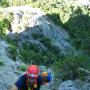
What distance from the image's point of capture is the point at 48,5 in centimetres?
3331

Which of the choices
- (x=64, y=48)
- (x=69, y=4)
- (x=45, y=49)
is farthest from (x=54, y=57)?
(x=69, y=4)

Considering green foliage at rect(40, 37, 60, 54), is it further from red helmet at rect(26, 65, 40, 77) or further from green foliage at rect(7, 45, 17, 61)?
red helmet at rect(26, 65, 40, 77)

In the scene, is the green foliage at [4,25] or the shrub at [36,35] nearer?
the green foliage at [4,25]

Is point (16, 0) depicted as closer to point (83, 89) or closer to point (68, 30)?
point (68, 30)

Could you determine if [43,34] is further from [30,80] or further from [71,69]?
[30,80]

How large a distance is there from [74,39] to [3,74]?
19.7 m

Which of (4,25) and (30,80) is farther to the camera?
(4,25)

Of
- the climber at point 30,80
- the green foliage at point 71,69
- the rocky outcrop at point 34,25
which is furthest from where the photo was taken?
the rocky outcrop at point 34,25

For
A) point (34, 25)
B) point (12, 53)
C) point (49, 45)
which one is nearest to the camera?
point (12, 53)

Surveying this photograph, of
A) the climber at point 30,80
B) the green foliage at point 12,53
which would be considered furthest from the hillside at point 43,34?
the climber at point 30,80

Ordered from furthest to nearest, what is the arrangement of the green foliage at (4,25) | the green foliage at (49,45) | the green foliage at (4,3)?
the green foliage at (4,3) → the green foliage at (49,45) → the green foliage at (4,25)

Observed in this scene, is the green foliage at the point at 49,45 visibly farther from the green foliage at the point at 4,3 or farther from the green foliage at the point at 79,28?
the green foliage at the point at 4,3

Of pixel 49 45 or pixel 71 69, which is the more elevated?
pixel 71 69

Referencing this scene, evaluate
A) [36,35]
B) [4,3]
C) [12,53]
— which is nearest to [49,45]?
[36,35]
